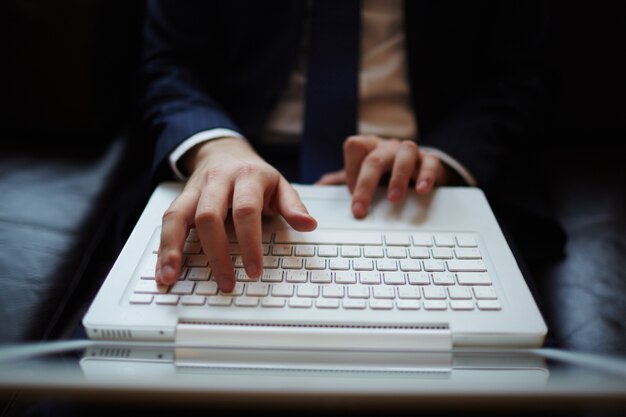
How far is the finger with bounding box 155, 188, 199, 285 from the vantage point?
0.47 m

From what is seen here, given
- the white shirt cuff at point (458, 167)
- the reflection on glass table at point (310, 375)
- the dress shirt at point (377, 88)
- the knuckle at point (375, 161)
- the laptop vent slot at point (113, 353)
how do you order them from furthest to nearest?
the dress shirt at point (377, 88)
the white shirt cuff at point (458, 167)
the knuckle at point (375, 161)
the laptop vent slot at point (113, 353)
the reflection on glass table at point (310, 375)

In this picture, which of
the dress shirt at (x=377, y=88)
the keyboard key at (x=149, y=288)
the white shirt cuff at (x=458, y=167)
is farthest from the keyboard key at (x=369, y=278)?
the dress shirt at (x=377, y=88)

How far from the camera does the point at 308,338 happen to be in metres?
0.44

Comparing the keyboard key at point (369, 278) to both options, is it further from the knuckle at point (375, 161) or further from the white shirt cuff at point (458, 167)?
the white shirt cuff at point (458, 167)

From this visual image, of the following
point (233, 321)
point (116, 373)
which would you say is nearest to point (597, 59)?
point (233, 321)

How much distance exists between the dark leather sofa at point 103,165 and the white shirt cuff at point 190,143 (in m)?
0.09

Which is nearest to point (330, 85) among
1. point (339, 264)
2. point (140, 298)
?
point (339, 264)

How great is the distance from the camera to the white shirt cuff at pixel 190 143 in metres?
0.69

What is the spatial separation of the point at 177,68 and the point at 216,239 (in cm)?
48

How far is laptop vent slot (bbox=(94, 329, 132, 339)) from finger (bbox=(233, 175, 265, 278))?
0.43 ft

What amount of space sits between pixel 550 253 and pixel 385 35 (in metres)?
0.51

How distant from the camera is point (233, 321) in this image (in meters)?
0.45

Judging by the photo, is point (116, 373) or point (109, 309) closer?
point (116, 373)

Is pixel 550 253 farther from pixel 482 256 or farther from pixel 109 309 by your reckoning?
pixel 109 309
